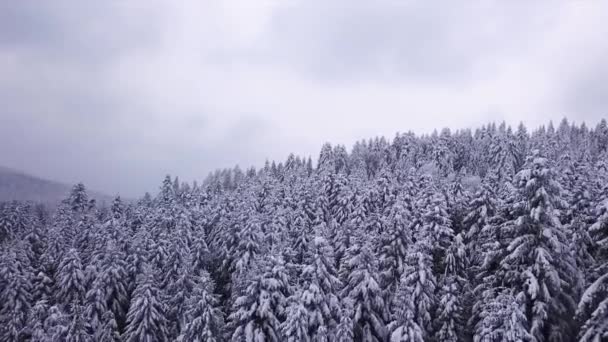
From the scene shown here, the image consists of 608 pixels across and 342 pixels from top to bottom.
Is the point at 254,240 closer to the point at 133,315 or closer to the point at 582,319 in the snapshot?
the point at 133,315

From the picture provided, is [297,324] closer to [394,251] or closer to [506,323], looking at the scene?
[394,251]

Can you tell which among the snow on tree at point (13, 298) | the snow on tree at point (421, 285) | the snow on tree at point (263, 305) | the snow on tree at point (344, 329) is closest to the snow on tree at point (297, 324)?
the snow on tree at point (344, 329)

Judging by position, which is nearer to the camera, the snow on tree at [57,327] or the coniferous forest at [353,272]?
the coniferous forest at [353,272]

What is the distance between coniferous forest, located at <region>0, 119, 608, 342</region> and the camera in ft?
77.5

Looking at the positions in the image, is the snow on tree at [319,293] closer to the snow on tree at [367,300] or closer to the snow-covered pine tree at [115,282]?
the snow on tree at [367,300]

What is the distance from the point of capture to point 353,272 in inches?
1268

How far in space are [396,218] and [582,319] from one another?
52.8ft

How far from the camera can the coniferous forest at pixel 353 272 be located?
23.6 m

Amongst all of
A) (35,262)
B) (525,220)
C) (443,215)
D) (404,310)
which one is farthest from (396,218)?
(35,262)

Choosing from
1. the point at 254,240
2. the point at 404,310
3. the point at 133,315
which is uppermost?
the point at 254,240

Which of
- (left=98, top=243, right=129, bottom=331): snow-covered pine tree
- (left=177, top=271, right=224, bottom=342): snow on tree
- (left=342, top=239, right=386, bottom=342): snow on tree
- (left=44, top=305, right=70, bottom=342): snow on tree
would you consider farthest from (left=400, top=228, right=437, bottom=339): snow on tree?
(left=98, top=243, right=129, bottom=331): snow-covered pine tree

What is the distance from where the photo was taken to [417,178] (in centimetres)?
6175

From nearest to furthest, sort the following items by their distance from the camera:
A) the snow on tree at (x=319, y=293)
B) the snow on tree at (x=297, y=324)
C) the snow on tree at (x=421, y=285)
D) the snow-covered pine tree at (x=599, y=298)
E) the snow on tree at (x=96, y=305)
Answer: the snow-covered pine tree at (x=599, y=298), the snow on tree at (x=297, y=324), the snow on tree at (x=319, y=293), the snow on tree at (x=421, y=285), the snow on tree at (x=96, y=305)

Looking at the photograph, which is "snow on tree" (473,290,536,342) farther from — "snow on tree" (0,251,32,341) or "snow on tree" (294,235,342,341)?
"snow on tree" (0,251,32,341)
